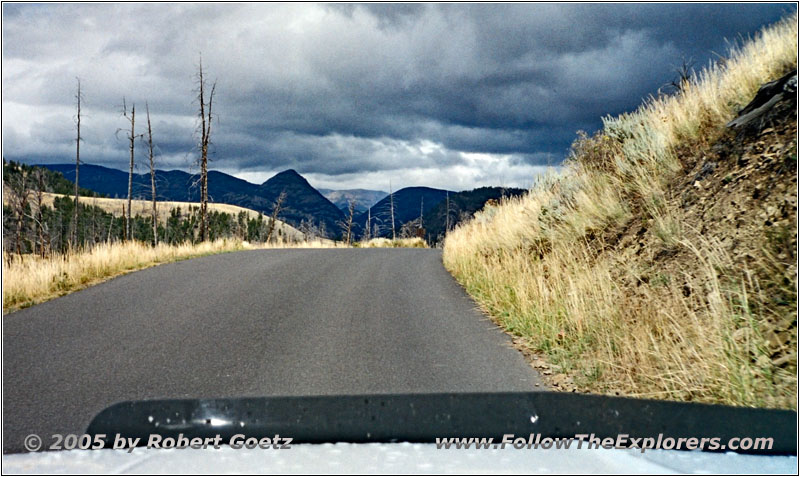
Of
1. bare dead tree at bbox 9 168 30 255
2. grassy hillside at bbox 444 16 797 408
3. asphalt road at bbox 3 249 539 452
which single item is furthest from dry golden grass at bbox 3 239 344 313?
grassy hillside at bbox 444 16 797 408

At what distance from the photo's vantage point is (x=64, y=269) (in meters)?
11.7

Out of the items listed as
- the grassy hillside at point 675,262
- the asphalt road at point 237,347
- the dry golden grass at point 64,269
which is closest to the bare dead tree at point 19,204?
the dry golden grass at point 64,269

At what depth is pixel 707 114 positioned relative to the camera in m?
8.70

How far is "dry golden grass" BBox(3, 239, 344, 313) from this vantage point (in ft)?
32.2

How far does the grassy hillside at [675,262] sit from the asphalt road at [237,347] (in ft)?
2.56

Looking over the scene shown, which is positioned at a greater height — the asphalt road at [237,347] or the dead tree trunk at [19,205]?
the dead tree trunk at [19,205]

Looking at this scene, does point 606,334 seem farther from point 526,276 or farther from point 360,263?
point 360,263

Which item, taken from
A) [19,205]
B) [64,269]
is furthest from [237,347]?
[19,205]

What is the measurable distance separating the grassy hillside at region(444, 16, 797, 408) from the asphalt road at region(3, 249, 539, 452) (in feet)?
2.56

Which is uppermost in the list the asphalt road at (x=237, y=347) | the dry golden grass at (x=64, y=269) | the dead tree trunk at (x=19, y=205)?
the dead tree trunk at (x=19, y=205)

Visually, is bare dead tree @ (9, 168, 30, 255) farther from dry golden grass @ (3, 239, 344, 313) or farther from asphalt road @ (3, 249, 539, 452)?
asphalt road @ (3, 249, 539, 452)

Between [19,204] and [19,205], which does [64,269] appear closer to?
[19,204]

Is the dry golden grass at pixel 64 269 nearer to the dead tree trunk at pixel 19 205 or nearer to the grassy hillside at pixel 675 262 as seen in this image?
the dead tree trunk at pixel 19 205

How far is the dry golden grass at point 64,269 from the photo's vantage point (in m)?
9.80
